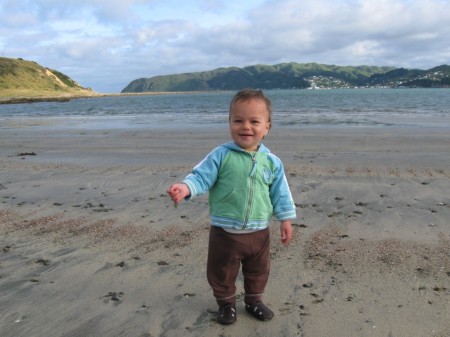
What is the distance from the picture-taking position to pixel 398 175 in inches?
326

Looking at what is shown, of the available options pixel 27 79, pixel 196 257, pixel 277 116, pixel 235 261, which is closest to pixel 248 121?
pixel 235 261

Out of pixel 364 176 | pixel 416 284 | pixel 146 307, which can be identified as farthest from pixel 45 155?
pixel 416 284

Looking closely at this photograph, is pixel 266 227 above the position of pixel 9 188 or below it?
above

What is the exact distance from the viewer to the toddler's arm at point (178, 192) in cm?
287

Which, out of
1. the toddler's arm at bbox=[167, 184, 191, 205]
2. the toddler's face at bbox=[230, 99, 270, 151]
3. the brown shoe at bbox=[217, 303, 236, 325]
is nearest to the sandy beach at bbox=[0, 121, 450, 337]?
the brown shoe at bbox=[217, 303, 236, 325]

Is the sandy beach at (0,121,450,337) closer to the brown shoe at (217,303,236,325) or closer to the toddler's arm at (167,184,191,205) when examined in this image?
the brown shoe at (217,303,236,325)

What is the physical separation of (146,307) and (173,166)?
6615 mm

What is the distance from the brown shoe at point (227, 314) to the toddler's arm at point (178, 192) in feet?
3.36

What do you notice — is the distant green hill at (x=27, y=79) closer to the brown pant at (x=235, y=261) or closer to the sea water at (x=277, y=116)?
the sea water at (x=277, y=116)

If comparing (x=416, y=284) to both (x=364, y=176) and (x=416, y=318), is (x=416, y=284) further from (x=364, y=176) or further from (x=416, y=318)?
(x=364, y=176)

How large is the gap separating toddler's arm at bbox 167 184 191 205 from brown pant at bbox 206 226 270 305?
47 cm

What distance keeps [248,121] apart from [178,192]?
2.49 feet

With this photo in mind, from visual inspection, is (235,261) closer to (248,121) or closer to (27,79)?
(248,121)

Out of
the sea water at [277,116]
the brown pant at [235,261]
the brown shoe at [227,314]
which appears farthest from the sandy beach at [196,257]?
the sea water at [277,116]
